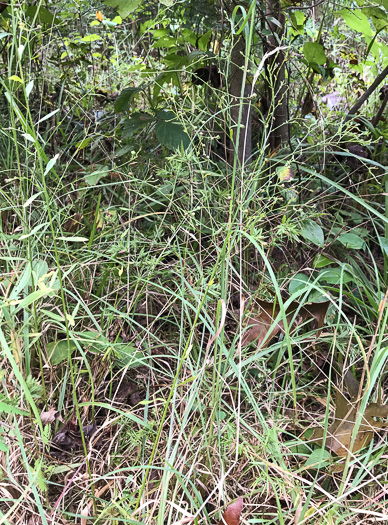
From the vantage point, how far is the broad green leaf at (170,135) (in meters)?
1.30

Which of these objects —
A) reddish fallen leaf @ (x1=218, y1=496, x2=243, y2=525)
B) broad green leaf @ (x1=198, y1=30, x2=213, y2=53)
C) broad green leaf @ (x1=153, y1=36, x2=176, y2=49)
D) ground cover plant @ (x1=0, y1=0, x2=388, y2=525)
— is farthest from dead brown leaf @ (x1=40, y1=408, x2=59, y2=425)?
broad green leaf @ (x1=153, y1=36, x2=176, y2=49)

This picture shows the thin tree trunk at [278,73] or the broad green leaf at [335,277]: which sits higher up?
the thin tree trunk at [278,73]

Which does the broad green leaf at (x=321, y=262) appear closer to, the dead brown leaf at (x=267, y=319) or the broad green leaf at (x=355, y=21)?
the dead brown leaf at (x=267, y=319)

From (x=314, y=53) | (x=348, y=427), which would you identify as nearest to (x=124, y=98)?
(x=314, y=53)

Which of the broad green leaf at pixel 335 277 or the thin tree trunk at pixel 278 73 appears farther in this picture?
the thin tree trunk at pixel 278 73

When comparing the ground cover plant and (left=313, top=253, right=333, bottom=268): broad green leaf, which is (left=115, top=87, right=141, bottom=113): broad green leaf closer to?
the ground cover plant

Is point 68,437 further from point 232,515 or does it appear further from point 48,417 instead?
point 232,515

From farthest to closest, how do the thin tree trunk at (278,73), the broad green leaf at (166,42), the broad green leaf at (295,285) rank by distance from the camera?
the broad green leaf at (166,42) < the thin tree trunk at (278,73) < the broad green leaf at (295,285)

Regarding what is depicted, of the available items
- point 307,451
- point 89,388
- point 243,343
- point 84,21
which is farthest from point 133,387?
point 84,21

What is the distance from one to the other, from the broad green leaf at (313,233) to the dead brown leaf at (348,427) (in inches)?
16.5

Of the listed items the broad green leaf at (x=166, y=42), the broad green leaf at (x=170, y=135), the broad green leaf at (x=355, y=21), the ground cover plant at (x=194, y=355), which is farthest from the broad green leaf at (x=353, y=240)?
the broad green leaf at (x=166, y=42)

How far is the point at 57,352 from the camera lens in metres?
0.99

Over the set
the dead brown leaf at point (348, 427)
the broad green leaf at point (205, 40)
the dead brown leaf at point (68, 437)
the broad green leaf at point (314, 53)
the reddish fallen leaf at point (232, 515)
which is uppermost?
the broad green leaf at point (314, 53)

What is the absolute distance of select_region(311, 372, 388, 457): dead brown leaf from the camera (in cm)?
87
